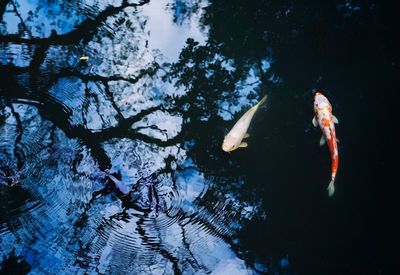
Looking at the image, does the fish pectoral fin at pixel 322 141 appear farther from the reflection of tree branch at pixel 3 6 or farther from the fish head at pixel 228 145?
the reflection of tree branch at pixel 3 6

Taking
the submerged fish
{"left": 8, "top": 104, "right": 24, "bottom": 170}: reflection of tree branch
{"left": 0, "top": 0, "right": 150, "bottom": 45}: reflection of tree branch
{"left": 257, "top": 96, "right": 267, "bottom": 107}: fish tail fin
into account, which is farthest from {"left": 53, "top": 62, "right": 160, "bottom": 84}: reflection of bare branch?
{"left": 257, "top": 96, "right": 267, "bottom": 107}: fish tail fin

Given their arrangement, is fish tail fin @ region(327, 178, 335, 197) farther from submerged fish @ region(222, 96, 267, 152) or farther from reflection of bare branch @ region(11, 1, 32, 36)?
reflection of bare branch @ region(11, 1, 32, 36)

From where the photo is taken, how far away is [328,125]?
3.41 m

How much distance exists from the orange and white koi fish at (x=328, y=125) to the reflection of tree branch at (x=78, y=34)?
2.81 metres

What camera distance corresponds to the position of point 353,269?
318 cm

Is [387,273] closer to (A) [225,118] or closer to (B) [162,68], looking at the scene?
(A) [225,118]

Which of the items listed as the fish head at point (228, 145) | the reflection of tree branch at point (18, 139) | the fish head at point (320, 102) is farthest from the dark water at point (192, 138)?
the fish head at point (320, 102)

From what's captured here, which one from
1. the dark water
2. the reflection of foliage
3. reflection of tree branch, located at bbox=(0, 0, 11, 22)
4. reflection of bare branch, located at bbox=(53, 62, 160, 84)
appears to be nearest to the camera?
the dark water

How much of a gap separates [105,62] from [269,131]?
2150mm

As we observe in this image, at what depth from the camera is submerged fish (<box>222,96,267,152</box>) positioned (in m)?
3.39

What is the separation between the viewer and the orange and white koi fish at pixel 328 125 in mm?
3369

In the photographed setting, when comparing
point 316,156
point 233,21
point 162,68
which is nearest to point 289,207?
point 316,156

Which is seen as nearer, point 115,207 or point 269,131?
point 115,207

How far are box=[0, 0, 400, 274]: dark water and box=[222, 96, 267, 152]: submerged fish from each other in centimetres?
16
